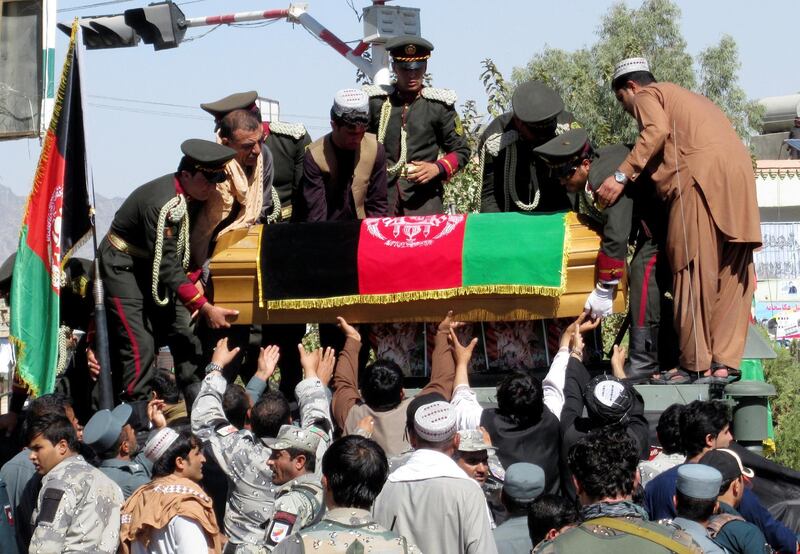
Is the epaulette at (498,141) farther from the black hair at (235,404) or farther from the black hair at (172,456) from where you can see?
the black hair at (172,456)

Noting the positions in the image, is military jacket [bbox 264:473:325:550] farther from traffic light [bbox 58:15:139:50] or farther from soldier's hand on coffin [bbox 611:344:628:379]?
traffic light [bbox 58:15:139:50]

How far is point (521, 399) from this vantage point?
246 inches

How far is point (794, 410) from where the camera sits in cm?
1280

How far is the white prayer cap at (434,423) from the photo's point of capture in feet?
17.7

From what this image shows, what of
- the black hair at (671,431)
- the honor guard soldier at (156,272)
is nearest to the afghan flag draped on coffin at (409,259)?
the honor guard soldier at (156,272)

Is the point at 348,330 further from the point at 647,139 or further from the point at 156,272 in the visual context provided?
the point at 647,139

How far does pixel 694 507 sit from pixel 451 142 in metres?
4.44

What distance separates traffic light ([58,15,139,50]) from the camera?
10852 millimetres

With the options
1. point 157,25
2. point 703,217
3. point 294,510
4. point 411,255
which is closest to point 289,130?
point 411,255

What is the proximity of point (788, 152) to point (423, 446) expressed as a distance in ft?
99.8

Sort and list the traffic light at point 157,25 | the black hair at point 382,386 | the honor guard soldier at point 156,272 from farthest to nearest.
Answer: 1. the traffic light at point 157,25
2. the honor guard soldier at point 156,272
3. the black hair at point 382,386

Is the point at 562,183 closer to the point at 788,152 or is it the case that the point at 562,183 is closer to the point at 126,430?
the point at 126,430

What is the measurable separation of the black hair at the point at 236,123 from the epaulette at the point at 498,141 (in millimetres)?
1377

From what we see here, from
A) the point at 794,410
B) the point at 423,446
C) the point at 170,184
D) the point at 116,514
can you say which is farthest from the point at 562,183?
the point at 794,410
